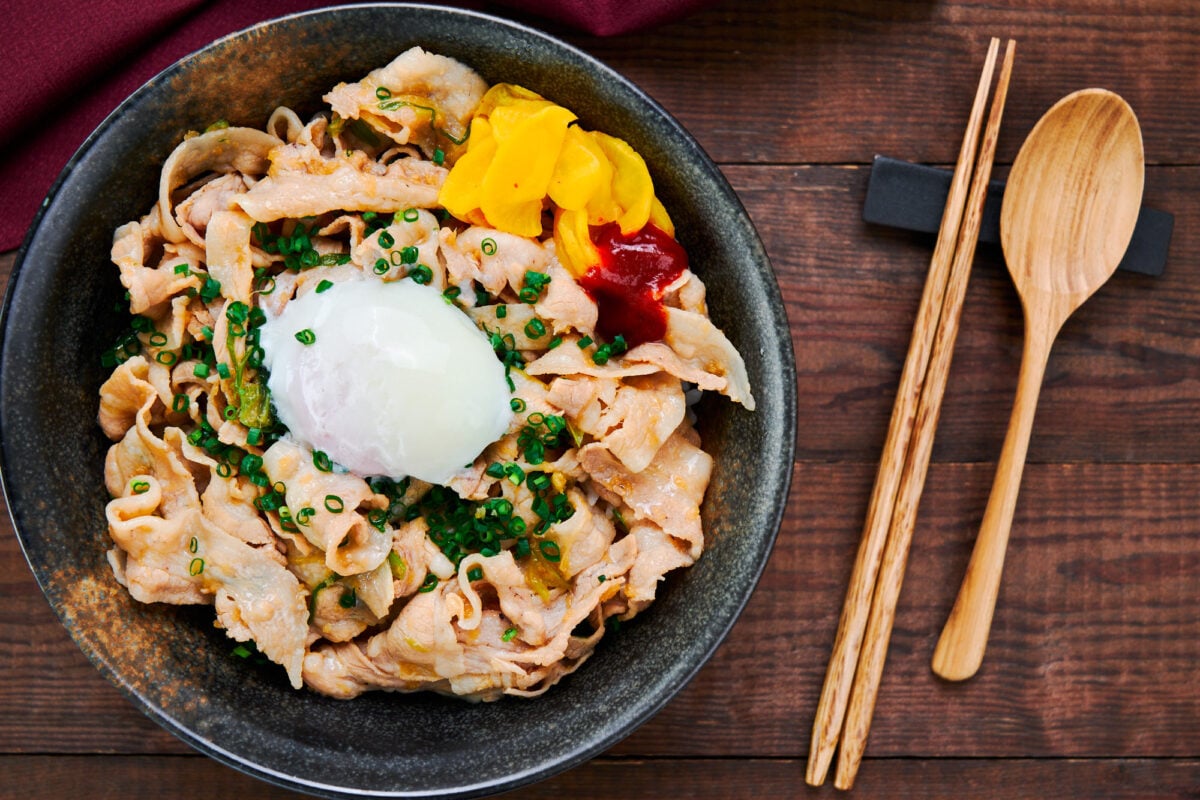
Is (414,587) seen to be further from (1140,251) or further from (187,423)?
(1140,251)

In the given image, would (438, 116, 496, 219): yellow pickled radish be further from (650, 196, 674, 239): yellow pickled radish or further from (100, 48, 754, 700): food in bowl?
(650, 196, 674, 239): yellow pickled radish

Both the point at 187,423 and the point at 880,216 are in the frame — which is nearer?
the point at 187,423

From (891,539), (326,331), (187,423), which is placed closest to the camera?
(326,331)

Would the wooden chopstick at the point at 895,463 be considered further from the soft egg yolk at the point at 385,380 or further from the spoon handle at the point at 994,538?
the soft egg yolk at the point at 385,380

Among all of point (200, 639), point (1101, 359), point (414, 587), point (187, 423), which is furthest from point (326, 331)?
point (1101, 359)

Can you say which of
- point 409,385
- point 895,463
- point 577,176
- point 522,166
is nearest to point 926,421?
point 895,463

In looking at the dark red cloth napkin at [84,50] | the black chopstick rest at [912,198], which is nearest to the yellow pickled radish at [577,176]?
the dark red cloth napkin at [84,50]

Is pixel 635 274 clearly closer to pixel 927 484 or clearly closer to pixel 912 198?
pixel 912 198
